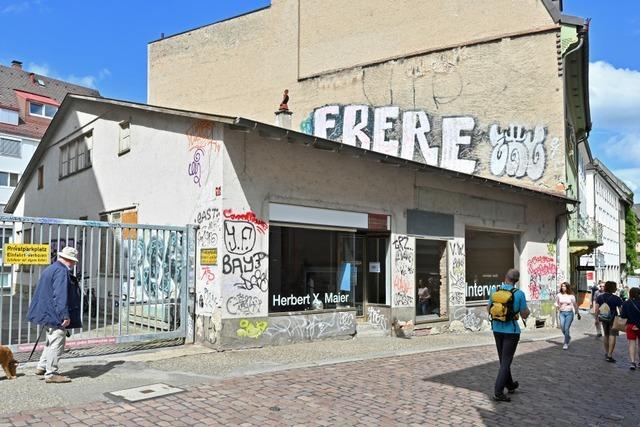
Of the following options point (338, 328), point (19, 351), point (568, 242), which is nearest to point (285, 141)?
point (338, 328)

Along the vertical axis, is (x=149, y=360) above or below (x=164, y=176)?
below

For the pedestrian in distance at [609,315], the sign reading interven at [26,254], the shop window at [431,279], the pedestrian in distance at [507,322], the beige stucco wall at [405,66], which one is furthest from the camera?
the beige stucco wall at [405,66]

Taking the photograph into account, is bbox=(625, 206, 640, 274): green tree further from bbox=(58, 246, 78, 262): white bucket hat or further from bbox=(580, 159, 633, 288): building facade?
bbox=(58, 246, 78, 262): white bucket hat

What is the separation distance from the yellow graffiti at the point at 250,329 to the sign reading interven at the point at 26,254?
328 cm

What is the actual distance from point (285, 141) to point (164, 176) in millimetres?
2664

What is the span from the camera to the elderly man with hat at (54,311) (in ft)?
22.2

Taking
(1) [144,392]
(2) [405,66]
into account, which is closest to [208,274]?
(1) [144,392]

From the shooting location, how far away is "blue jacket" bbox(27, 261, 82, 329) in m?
6.76

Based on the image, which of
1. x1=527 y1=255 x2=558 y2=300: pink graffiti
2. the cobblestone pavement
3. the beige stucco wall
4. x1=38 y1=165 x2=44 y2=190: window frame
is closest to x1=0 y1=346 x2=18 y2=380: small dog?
the cobblestone pavement

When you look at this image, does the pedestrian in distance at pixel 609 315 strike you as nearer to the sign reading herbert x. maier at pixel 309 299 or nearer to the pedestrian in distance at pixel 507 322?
the pedestrian in distance at pixel 507 322

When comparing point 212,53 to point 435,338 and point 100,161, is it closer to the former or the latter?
point 100,161

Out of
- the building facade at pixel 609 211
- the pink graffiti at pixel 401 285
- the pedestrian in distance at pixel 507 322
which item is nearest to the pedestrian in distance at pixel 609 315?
the pink graffiti at pixel 401 285

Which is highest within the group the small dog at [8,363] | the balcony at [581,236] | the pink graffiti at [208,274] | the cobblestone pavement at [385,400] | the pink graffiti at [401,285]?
the balcony at [581,236]

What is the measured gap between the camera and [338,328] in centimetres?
1141
